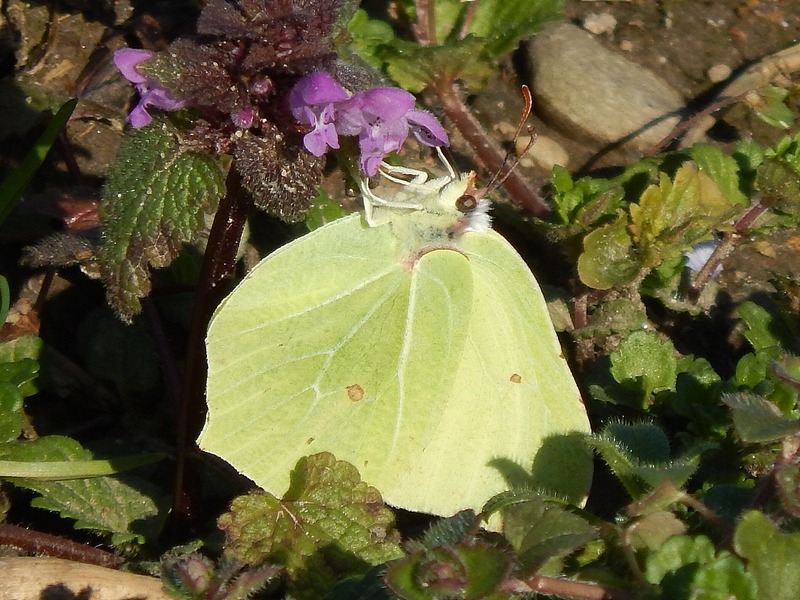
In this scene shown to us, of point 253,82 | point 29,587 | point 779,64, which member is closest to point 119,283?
point 253,82

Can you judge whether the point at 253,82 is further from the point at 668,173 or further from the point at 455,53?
the point at 668,173

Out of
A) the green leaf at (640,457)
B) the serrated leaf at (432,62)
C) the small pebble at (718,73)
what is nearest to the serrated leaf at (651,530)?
the green leaf at (640,457)

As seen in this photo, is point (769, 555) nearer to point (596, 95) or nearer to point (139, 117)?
point (139, 117)

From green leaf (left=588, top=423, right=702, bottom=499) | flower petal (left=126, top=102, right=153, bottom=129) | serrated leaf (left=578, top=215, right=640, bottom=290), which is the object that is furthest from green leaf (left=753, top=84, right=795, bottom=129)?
flower petal (left=126, top=102, right=153, bottom=129)

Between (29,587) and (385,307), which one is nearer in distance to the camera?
(29,587)

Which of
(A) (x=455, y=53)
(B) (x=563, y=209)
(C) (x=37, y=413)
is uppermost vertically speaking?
(A) (x=455, y=53)

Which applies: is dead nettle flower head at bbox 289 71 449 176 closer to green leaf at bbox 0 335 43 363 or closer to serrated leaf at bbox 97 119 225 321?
serrated leaf at bbox 97 119 225 321

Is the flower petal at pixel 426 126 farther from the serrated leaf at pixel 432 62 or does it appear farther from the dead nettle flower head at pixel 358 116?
the serrated leaf at pixel 432 62

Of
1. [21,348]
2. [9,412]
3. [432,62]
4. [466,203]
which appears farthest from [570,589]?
[432,62]
